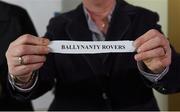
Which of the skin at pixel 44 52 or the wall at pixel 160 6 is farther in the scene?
the wall at pixel 160 6

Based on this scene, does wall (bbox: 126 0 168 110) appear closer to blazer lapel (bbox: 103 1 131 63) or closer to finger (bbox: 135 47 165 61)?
blazer lapel (bbox: 103 1 131 63)

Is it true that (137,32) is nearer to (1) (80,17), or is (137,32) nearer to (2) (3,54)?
(1) (80,17)

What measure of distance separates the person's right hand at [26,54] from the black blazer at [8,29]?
0.58ft

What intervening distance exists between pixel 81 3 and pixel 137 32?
6.3 inches

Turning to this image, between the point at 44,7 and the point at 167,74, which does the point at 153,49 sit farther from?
the point at 44,7

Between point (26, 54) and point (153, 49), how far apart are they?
0.83 feet

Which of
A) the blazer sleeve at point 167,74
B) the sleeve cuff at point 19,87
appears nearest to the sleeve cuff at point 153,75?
the blazer sleeve at point 167,74

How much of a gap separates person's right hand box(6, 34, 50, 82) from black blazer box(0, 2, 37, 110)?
0.18m

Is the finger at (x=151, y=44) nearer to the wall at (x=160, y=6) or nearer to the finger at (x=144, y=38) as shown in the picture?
the finger at (x=144, y=38)

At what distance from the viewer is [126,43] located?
29.9 inches

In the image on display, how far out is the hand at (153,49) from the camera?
0.72m

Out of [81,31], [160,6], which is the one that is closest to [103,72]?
[81,31]

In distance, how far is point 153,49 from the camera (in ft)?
2.37

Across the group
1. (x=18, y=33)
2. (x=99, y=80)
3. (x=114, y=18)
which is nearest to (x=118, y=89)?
(x=99, y=80)
